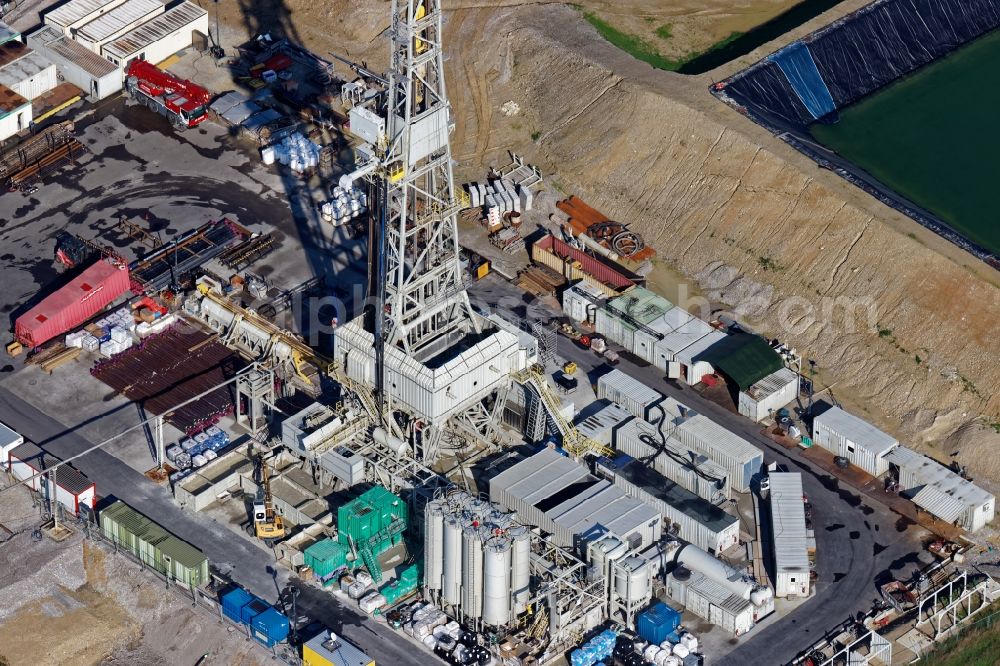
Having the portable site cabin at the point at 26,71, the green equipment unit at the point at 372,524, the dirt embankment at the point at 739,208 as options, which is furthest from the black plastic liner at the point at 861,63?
the portable site cabin at the point at 26,71

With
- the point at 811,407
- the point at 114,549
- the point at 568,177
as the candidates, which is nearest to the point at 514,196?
the point at 568,177

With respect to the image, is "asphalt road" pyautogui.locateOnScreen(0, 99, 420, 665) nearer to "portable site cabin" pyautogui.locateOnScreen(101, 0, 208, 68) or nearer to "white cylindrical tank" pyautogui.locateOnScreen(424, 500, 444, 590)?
"portable site cabin" pyautogui.locateOnScreen(101, 0, 208, 68)

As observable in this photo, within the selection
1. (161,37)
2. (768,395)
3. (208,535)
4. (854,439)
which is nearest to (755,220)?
(768,395)

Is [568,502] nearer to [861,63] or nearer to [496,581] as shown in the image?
[496,581]

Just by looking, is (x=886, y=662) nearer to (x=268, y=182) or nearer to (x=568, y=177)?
(x=568, y=177)

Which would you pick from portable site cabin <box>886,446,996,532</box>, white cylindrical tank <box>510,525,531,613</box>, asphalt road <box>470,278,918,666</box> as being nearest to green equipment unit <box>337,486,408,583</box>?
white cylindrical tank <box>510,525,531,613</box>
